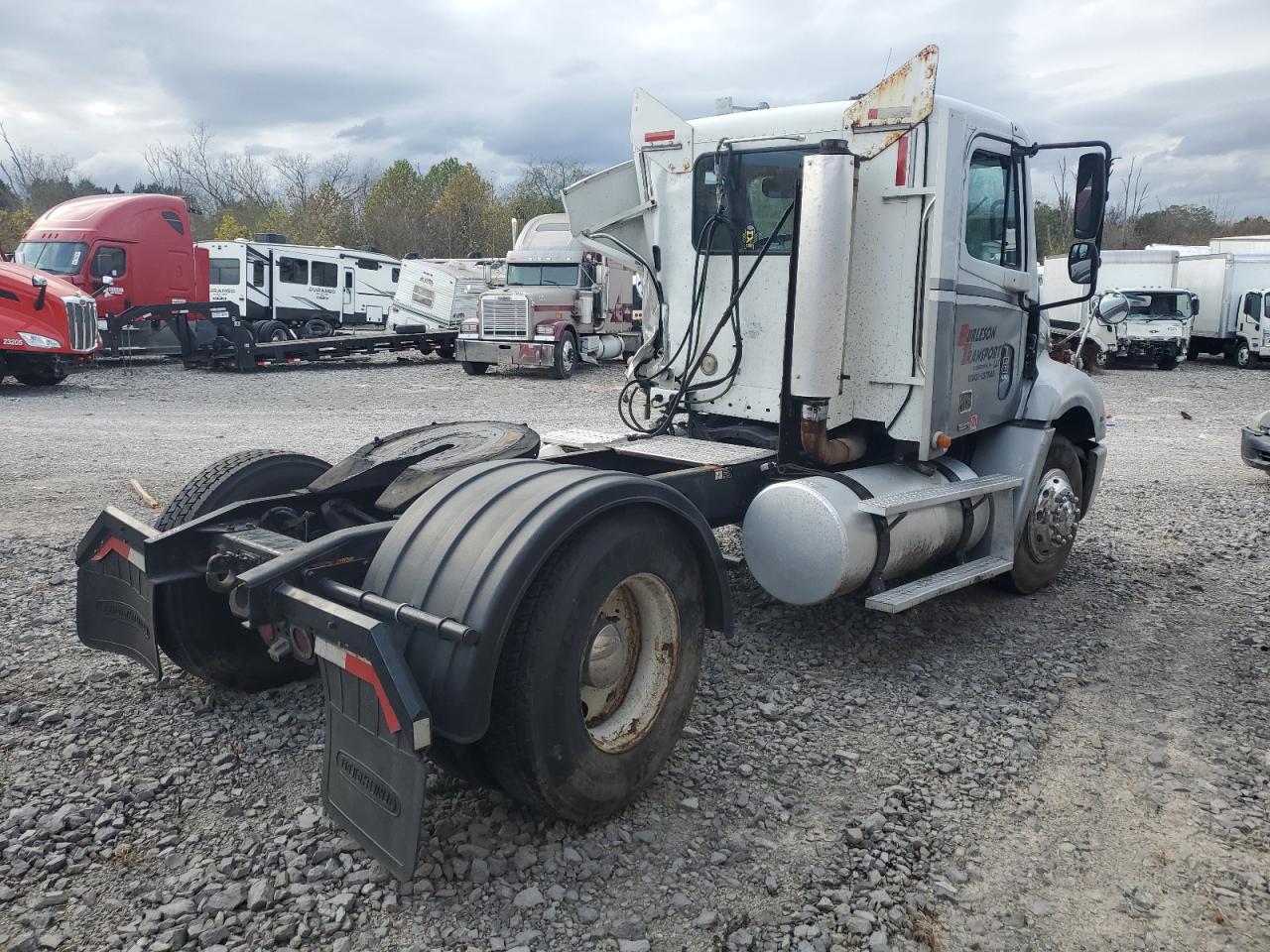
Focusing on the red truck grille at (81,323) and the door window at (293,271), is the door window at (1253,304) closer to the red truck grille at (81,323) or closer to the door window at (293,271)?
the door window at (293,271)

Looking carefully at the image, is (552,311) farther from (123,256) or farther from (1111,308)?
(1111,308)

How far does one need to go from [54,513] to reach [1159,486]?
9.57 metres

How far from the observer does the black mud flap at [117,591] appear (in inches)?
146

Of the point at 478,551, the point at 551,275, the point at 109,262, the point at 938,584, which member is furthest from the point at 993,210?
the point at 109,262

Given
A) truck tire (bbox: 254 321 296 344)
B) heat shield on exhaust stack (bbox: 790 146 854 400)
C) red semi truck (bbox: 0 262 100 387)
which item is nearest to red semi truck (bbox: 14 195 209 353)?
red semi truck (bbox: 0 262 100 387)

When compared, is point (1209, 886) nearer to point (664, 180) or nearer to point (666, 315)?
point (666, 315)

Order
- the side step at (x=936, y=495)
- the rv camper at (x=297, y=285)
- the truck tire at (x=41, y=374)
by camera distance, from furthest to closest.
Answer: the rv camper at (x=297, y=285) → the truck tire at (x=41, y=374) → the side step at (x=936, y=495)

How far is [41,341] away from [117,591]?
1372cm

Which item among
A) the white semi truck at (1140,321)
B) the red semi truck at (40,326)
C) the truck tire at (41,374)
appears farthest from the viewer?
the white semi truck at (1140,321)

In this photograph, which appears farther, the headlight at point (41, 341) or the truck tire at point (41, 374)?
the truck tire at point (41, 374)

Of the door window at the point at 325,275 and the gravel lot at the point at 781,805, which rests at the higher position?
the door window at the point at 325,275

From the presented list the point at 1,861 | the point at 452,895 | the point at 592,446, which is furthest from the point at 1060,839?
the point at 1,861

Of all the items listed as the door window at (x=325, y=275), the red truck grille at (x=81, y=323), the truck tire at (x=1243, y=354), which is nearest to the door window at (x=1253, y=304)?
the truck tire at (x=1243, y=354)

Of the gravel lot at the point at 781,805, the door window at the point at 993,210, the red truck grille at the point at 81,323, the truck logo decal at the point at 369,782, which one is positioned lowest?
the gravel lot at the point at 781,805
